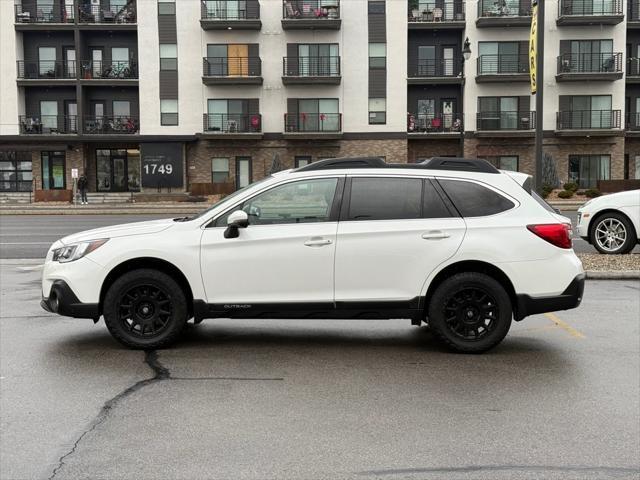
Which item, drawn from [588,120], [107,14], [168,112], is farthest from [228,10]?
[588,120]

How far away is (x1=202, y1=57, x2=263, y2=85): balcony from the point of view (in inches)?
1805

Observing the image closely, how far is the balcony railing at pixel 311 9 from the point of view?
45.9 meters

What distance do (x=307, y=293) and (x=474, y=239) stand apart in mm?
1640

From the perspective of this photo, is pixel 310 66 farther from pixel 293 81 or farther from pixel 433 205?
pixel 433 205

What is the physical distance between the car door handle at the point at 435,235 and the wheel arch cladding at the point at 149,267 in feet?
7.50

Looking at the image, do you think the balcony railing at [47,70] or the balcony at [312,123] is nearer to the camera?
the balcony at [312,123]

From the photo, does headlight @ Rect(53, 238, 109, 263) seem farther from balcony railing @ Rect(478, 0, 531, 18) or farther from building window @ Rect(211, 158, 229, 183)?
balcony railing @ Rect(478, 0, 531, 18)

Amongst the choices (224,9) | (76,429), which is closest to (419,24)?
(224,9)

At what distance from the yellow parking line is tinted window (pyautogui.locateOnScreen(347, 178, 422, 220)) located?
92.5 inches

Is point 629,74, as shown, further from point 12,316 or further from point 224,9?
point 12,316

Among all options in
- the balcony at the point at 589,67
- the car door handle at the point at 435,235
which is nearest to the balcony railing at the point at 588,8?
the balcony at the point at 589,67

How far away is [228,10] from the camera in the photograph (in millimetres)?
46250

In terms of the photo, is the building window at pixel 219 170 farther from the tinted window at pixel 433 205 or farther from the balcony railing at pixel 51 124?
the tinted window at pixel 433 205

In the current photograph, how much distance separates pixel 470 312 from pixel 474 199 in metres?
1.09
